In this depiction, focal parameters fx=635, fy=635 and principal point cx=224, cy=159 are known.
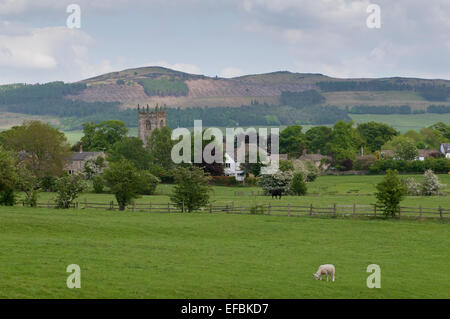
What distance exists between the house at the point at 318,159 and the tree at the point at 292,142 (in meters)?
2.33

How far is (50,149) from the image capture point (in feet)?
310

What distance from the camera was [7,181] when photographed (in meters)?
54.2

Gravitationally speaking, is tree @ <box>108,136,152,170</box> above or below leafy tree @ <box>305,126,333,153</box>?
below

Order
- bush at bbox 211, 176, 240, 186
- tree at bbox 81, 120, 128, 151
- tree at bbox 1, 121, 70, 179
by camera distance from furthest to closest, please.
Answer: tree at bbox 81, 120, 128, 151
bush at bbox 211, 176, 240, 186
tree at bbox 1, 121, 70, 179

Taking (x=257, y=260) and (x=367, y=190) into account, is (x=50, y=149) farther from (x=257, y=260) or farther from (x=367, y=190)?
(x=257, y=260)

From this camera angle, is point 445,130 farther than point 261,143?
Yes

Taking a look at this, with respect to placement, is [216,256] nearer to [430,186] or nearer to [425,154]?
[430,186]

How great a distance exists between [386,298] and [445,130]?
171667 mm

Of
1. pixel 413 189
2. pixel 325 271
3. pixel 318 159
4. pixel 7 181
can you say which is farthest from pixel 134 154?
pixel 325 271

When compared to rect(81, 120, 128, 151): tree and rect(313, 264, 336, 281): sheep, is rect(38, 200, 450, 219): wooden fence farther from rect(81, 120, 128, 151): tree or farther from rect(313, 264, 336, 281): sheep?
rect(81, 120, 128, 151): tree

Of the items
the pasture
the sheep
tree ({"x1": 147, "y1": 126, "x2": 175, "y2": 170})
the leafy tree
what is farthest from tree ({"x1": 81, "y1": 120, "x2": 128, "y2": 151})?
the sheep

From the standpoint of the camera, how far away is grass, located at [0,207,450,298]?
2286cm

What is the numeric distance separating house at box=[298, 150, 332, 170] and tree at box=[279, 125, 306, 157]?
2332 mm
